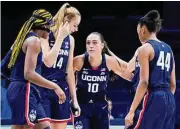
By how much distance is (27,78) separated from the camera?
3658mm

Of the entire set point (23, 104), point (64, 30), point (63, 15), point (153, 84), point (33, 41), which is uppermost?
point (63, 15)

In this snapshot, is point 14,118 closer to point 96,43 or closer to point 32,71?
point 32,71

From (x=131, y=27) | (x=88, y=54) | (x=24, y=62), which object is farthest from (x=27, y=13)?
(x=24, y=62)

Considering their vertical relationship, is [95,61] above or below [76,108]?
above

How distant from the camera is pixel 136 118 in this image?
151 inches

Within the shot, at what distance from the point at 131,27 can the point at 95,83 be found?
478 centimetres

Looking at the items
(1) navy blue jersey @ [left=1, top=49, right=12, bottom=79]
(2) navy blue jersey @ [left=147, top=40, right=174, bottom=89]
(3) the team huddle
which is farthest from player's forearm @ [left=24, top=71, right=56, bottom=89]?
(2) navy blue jersey @ [left=147, top=40, right=174, bottom=89]

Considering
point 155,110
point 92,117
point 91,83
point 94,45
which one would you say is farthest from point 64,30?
point 155,110

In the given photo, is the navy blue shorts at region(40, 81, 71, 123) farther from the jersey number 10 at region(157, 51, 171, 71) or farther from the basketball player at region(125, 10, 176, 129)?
the jersey number 10 at region(157, 51, 171, 71)

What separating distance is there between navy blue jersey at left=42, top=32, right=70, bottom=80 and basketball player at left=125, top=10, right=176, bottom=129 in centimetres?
103

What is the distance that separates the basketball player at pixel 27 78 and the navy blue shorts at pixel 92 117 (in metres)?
0.87

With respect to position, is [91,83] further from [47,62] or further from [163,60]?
[163,60]

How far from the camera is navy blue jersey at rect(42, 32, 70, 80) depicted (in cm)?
462

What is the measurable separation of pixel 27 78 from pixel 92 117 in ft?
3.89
